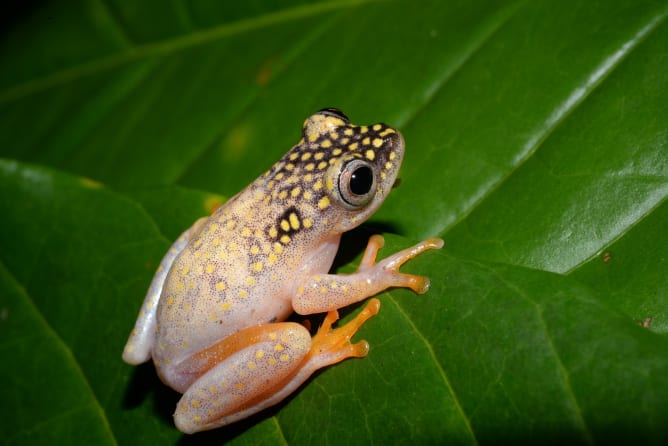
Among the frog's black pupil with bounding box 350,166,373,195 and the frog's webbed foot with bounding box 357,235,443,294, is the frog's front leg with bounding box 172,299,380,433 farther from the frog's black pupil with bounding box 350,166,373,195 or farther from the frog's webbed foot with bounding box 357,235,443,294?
the frog's black pupil with bounding box 350,166,373,195

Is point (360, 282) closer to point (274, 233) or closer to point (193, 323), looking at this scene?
point (274, 233)

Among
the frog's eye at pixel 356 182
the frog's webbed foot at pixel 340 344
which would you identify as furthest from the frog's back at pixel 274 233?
the frog's webbed foot at pixel 340 344

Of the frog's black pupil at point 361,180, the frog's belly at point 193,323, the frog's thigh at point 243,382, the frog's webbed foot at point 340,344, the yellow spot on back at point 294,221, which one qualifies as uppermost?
the yellow spot on back at point 294,221

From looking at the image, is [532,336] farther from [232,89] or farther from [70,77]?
[70,77]

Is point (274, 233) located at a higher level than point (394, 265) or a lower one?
higher

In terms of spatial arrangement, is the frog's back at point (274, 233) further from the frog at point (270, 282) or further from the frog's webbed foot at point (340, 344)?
Result: the frog's webbed foot at point (340, 344)

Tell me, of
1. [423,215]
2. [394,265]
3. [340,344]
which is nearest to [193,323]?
[340,344]
